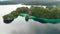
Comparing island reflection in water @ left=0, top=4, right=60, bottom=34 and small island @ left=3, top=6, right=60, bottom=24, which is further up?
small island @ left=3, top=6, right=60, bottom=24

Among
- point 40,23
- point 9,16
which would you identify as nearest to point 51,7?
point 40,23

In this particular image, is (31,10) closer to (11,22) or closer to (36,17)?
(36,17)

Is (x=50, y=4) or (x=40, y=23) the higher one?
(x=50, y=4)

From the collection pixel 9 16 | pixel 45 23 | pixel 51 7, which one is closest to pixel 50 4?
pixel 51 7

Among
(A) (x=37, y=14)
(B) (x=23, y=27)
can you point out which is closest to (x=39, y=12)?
(A) (x=37, y=14)

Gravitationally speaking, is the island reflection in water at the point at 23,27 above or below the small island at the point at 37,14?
below

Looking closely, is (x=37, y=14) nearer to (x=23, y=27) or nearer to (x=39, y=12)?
(x=39, y=12)
